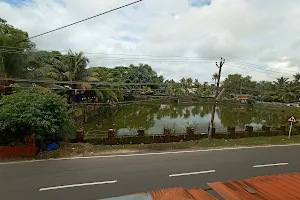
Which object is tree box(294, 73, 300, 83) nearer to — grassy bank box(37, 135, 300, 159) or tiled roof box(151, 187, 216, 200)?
grassy bank box(37, 135, 300, 159)

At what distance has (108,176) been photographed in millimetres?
9273

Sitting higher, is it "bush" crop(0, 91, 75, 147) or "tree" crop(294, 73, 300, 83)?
"tree" crop(294, 73, 300, 83)

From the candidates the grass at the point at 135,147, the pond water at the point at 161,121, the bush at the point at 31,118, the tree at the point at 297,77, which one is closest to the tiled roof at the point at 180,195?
the bush at the point at 31,118

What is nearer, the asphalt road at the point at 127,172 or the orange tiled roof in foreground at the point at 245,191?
the orange tiled roof in foreground at the point at 245,191

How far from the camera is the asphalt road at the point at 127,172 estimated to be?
26.2 ft

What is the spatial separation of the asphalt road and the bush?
173cm

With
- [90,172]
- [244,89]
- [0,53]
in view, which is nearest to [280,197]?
[90,172]

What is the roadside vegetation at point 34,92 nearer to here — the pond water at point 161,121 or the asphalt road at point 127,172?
the asphalt road at point 127,172

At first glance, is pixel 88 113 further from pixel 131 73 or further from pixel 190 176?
pixel 131 73

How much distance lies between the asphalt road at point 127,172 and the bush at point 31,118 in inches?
68.0

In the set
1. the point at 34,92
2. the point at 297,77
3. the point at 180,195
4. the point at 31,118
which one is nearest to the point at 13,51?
the point at 34,92

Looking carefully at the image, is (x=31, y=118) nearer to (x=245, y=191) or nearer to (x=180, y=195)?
(x=180, y=195)

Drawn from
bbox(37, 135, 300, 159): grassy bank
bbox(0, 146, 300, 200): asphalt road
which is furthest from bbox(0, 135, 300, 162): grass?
bbox(0, 146, 300, 200): asphalt road

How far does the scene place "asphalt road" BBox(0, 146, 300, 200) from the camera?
26.2 ft
